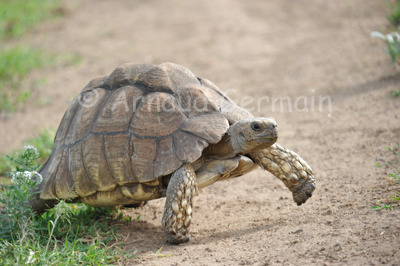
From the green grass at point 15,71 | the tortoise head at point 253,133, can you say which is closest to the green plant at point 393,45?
the tortoise head at point 253,133

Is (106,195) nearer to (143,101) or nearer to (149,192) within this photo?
(149,192)

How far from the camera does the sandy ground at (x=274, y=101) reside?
3.60 m

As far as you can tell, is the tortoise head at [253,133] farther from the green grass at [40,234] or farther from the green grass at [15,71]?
the green grass at [15,71]

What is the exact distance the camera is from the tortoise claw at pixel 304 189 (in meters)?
4.32

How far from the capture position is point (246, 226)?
4180 mm

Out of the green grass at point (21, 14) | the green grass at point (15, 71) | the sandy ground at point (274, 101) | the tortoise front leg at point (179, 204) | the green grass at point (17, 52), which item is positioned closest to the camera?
the sandy ground at point (274, 101)

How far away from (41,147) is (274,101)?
3509mm

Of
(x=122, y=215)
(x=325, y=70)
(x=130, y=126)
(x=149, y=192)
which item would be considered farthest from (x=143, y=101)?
(x=325, y=70)

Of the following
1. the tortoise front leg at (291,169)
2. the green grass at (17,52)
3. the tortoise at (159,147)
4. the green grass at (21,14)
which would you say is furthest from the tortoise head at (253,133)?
the green grass at (21,14)

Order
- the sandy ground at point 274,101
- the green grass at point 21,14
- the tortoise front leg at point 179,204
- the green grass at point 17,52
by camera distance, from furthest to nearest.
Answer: the green grass at point 21,14 → the green grass at point 17,52 → the tortoise front leg at point 179,204 → the sandy ground at point 274,101

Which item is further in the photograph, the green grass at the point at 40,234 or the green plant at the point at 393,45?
the green plant at the point at 393,45

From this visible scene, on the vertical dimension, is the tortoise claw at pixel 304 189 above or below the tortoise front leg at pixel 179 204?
below

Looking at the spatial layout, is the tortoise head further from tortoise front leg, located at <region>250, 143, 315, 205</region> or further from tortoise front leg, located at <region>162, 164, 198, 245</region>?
tortoise front leg, located at <region>162, 164, 198, 245</region>

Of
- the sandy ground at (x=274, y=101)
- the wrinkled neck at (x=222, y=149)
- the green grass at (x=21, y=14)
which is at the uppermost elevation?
the green grass at (x=21, y=14)
